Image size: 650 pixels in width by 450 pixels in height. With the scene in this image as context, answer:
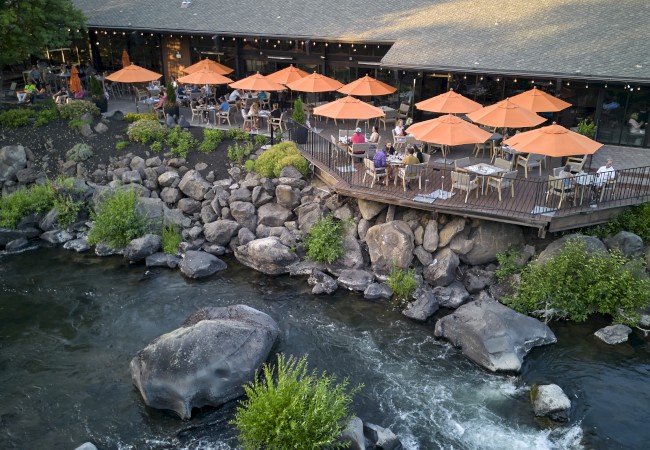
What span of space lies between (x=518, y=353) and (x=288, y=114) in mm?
15100

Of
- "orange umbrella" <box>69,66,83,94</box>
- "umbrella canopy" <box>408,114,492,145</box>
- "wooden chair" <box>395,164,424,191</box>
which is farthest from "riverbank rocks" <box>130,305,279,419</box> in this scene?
"orange umbrella" <box>69,66,83,94</box>

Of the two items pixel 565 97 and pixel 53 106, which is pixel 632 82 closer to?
pixel 565 97

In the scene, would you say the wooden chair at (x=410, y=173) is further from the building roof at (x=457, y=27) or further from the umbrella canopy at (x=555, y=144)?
the building roof at (x=457, y=27)

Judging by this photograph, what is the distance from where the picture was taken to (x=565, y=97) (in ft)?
73.4

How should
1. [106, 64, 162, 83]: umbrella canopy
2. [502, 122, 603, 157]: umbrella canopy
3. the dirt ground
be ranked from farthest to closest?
[106, 64, 162, 83]: umbrella canopy < the dirt ground < [502, 122, 603, 157]: umbrella canopy

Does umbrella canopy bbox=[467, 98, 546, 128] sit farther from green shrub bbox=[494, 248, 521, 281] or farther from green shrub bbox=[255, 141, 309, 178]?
green shrub bbox=[255, 141, 309, 178]

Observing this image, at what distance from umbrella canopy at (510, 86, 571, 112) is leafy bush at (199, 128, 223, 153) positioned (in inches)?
459

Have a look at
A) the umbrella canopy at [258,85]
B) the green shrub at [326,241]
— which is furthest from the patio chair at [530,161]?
the umbrella canopy at [258,85]

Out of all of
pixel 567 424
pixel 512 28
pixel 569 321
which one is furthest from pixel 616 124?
pixel 567 424

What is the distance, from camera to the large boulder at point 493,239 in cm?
1872

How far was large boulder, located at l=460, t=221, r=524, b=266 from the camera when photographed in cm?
1872

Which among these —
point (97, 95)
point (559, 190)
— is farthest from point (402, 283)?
point (97, 95)

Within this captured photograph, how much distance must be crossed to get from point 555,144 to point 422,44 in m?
9.35

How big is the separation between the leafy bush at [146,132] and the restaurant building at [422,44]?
5693 mm
